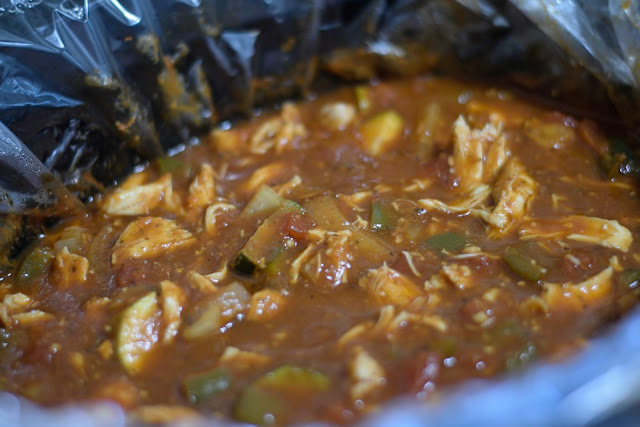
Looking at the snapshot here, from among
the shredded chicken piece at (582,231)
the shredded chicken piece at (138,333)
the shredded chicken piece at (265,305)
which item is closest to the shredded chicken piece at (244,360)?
the shredded chicken piece at (265,305)

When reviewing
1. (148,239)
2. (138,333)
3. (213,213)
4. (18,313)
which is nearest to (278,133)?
(213,213)

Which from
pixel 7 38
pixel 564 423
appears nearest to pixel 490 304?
pixel 564 423

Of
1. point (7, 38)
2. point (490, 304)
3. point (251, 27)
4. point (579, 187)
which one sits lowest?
point (579, 187)

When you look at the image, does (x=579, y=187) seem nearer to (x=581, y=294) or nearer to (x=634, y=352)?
(x=581, y=294)

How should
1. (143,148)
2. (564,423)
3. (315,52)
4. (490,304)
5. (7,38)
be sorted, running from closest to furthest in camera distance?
(564,423) < (490,304) < (7,38) < (143,148) < (315,52)

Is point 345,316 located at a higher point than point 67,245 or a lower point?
lower

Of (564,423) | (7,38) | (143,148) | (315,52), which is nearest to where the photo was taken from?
(564,423)

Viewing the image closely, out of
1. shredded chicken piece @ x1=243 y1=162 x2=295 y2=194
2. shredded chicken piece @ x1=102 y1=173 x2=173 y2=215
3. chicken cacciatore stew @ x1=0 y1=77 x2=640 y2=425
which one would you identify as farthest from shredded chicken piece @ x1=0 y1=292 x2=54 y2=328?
shredded chicken piece @ x1=243 y1=162 x2=295 y2=194
